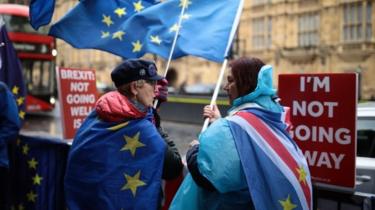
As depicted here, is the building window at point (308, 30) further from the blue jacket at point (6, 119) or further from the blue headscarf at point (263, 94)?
the blue headscarf at point (263, 94)

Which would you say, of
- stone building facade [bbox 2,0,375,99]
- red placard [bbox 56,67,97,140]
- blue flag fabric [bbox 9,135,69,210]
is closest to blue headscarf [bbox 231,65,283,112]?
blue flag fabric [bbox 9,135,69,210]

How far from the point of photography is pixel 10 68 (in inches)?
204

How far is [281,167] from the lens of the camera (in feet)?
8.21

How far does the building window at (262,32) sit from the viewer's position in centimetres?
3581

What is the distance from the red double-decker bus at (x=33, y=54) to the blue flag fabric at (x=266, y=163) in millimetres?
15742

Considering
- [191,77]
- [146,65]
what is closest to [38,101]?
[146,65]

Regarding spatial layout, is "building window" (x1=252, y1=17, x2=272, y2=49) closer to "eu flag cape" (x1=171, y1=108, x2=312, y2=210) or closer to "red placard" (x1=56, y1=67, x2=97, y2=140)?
"red placard" (x1=56, y1=67, x2=97, y2=140)

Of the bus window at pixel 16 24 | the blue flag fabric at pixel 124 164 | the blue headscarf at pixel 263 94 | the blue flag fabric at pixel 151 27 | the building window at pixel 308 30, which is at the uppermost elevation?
the building window at pixel 308 30

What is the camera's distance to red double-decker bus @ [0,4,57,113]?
17.2m

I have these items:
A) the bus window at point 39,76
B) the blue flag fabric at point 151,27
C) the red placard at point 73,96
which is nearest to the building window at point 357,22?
the bus window at point 39,76

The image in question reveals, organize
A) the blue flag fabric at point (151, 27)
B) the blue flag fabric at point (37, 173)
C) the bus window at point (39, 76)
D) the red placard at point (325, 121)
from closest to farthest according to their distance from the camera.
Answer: the red placard at point (325, 121)
the blue flag fabric at point (151, 27)
the blue flag fabric at point (37, 173)
the bus window at point (39, 76)

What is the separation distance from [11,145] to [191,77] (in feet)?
119

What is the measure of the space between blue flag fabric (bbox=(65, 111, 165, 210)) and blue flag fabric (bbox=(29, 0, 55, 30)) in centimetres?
200

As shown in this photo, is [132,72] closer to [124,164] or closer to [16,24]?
[124,164]
